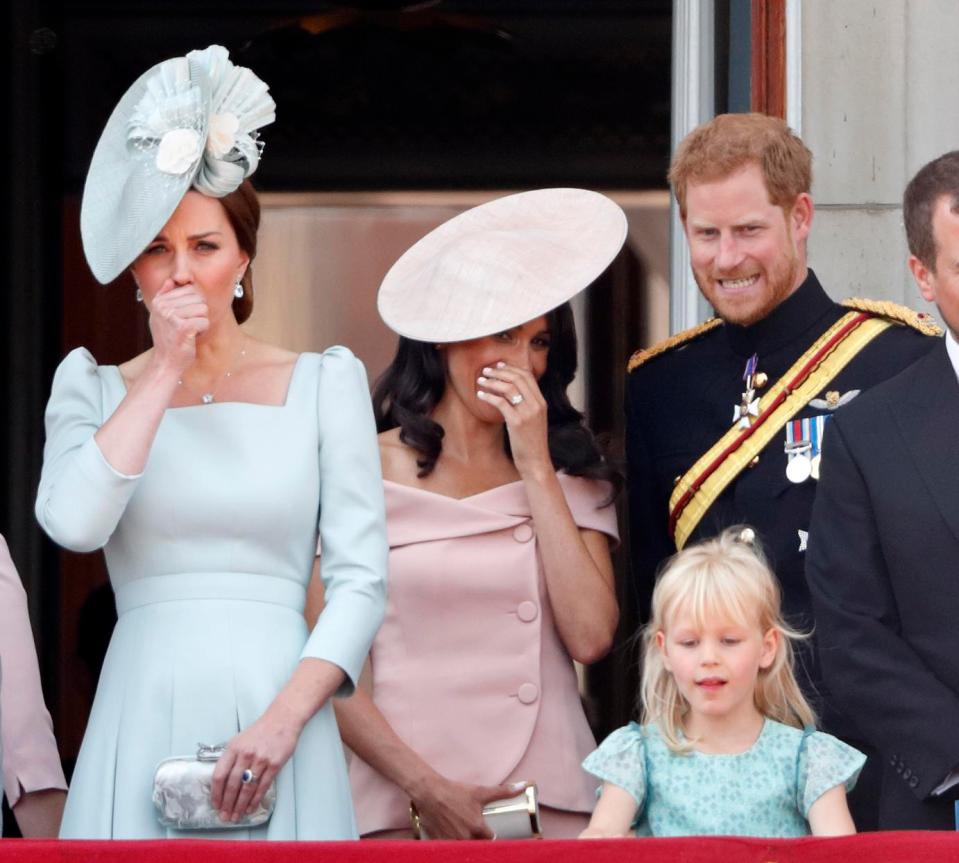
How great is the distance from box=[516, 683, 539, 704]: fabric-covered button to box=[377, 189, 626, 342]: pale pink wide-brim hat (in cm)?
57

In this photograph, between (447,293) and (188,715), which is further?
(447,293)

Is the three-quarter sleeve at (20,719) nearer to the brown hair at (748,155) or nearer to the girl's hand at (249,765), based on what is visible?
the girl's hand at (249,765)

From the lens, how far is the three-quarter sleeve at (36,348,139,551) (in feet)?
10.4

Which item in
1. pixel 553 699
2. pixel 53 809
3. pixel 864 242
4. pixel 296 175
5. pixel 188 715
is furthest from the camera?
pixel 296 175

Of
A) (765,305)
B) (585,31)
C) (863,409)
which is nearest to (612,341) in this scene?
(585,31)

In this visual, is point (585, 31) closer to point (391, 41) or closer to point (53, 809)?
point (391, 41)

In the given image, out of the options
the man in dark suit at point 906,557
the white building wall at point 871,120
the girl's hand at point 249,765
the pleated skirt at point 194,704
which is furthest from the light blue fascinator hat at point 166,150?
the white building wall at point 871,120

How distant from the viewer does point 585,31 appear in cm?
658

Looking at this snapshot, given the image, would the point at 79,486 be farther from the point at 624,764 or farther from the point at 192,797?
the point at 624,764

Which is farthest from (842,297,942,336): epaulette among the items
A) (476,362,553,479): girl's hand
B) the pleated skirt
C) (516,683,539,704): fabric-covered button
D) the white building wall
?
the pleated skirt

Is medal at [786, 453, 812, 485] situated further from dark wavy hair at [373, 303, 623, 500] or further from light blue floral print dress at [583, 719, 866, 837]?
light blue floral print dress at [583, 719, 866, 837]

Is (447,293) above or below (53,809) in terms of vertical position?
above

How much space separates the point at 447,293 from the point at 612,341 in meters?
2.47

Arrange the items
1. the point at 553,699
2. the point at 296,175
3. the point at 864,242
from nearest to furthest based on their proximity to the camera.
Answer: the point at 553,699 → the point at 864,242 → the point at 296,175
